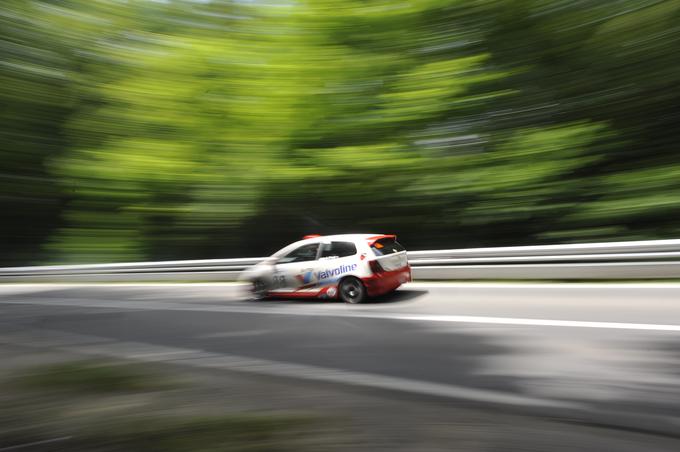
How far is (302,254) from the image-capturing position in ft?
35.7

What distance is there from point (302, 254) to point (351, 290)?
4.24 feet

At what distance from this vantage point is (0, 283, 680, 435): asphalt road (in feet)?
15.8

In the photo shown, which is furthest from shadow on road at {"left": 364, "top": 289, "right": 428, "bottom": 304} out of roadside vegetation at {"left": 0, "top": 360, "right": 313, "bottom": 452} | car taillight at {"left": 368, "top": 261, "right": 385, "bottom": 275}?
roadside vegetation at {"left": 0, "top": 360, "right": 313, "bottom": 452}

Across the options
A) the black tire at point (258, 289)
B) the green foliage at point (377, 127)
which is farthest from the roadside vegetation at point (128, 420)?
the green foliage at point (377, 127)

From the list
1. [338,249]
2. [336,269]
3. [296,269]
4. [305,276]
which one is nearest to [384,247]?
[338,249]

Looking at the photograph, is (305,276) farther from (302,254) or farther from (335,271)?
(335,271)

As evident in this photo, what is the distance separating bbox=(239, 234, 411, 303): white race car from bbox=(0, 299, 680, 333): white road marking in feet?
1.73

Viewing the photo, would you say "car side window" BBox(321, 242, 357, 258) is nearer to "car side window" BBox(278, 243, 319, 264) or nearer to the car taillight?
"car side window" BBox(278, 243, 319, 264)

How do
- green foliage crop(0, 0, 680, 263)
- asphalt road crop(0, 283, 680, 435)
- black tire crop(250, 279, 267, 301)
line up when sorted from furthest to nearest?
1. green foliage crop(0, 0, 680, 263)
2. black tire crop(250, 279, 267, 301)
3. asphalt road crop(0, 283, 680, 435)

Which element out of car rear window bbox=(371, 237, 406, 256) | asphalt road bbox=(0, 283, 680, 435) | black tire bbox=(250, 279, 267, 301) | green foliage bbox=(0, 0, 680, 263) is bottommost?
asphalt road bbox=(0, 283, 680, 435)

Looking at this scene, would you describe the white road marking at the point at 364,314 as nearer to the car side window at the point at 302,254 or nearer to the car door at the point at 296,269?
the car door at the point at 296,269

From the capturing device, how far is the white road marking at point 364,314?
697 cm

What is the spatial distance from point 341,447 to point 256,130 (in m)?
15.5

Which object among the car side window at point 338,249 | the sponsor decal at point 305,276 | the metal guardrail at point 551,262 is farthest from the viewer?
the sponsor decal at point 305,276
